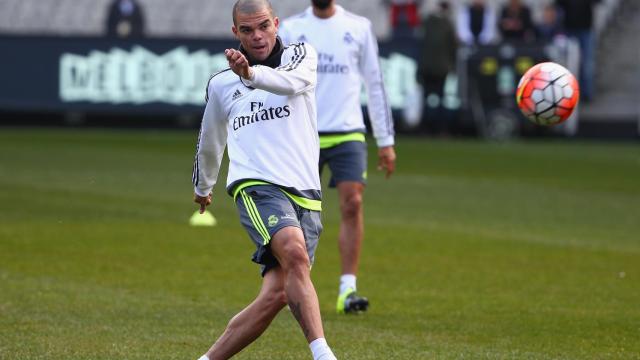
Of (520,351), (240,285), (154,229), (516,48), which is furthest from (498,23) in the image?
(520,351)

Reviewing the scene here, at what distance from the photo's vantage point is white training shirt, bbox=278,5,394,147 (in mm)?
10992

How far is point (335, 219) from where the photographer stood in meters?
16.8

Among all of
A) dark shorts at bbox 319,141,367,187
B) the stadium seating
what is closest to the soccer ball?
dark shorts at bbox 319,141,367,187

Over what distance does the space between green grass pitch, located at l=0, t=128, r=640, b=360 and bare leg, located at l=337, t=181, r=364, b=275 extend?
1.44 feet

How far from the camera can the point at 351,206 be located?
10797 millimetres

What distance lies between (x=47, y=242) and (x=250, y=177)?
6.92 meters

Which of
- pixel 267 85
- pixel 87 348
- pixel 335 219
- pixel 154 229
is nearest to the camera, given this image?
pixel 267 85

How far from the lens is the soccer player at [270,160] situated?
7.32 meters

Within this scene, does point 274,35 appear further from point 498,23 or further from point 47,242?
point 498,23

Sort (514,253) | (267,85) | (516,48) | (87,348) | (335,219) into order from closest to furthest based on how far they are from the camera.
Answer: (267,85)
(87,348)
(514,253)
(335,219)
(516,48)

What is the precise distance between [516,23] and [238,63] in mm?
24502

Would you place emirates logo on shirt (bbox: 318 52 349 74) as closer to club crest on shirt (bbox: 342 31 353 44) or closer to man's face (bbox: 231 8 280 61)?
club crest on shirt (bbox: 342 31 353 44)

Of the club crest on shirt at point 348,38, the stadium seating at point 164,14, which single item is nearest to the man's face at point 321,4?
the club crest on shirt at point 348,38

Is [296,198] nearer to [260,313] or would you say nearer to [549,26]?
[260,313]
